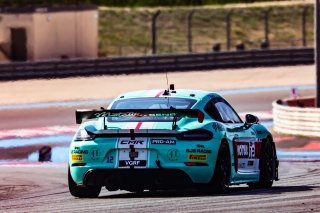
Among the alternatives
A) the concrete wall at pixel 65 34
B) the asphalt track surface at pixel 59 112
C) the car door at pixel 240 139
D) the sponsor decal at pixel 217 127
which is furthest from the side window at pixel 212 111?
the concrete wall at pixel 65 34

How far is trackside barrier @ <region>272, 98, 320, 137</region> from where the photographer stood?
101ft

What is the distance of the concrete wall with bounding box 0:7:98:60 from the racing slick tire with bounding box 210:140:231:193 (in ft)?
156

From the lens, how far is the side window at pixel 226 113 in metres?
14.6

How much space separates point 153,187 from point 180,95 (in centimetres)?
142

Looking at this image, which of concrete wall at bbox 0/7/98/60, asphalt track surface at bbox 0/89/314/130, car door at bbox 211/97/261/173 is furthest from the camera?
concrete wall at bbox 0/7/98/60

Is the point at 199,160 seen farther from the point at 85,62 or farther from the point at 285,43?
the point at 285,43

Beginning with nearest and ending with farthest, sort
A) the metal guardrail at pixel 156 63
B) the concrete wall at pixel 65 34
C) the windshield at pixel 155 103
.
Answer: the windshield at pixel 155 103 → the metal guardrail at pixel 156 63 → the concrete wall at pixel 65 34

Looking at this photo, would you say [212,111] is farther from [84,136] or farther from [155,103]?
[84,136]

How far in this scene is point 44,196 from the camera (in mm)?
15164

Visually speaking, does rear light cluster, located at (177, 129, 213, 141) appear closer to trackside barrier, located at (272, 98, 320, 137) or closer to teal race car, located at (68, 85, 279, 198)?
teal race car, located at (68, 85, 279, 198)

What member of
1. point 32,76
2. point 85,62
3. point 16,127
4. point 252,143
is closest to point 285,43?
point 85,62

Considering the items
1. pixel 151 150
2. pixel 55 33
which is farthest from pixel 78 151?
pixel 55 33

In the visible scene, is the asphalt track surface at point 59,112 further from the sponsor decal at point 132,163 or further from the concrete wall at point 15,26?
the sponsor decal at point 132,163

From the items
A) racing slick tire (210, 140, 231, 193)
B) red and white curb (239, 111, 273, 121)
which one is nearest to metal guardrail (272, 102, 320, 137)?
red and white curb (239, 111, 273, 121)
